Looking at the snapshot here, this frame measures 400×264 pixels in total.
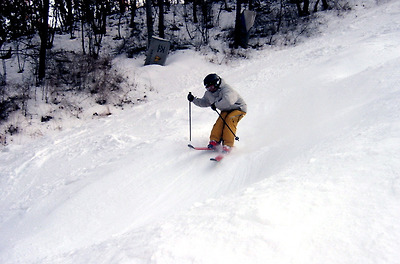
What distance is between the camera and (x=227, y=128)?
520cm

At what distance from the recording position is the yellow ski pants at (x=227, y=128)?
17.0ft

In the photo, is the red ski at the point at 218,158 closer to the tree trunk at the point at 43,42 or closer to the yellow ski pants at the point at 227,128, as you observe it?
the yellow ski pants at the point at 227,128

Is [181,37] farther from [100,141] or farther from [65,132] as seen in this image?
[100,141]

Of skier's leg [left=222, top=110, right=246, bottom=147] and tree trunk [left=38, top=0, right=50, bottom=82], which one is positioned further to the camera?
tree trunk [left=38, top=0, right=50, bottom=82]

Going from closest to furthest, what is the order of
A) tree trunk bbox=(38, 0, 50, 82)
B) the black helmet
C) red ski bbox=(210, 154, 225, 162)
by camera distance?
red ski bbox=(210, 154, 225, 162)
the black helmet
tree trunk bbox=(38, 0, 50, 82)

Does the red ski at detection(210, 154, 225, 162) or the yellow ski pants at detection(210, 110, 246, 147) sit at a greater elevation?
the yellow ski pants at detection(210, 110, 246, 147)

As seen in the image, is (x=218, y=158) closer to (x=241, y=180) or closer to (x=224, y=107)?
(x=241, y=180)

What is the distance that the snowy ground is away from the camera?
1899 mm

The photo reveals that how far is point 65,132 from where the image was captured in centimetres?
845

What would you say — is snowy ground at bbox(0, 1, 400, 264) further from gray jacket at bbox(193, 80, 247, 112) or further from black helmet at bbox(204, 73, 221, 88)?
black helmet at bbox(204, 73, 221, 88)

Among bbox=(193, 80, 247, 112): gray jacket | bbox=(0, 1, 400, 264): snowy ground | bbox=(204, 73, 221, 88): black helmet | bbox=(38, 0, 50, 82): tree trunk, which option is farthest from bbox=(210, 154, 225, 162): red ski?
bbox=(38, 0, 50, 82): tree trunk

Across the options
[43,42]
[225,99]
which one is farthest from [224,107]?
[43,42]

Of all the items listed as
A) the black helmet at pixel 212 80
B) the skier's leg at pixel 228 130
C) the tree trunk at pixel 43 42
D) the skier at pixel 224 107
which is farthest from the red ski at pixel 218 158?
the tree trunk at pixel 43 42

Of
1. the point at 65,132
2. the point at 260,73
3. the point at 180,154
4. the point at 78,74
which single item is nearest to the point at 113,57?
the point at 78,74
